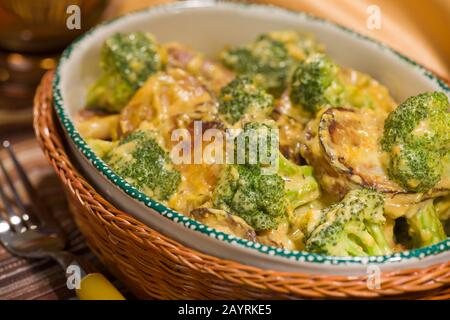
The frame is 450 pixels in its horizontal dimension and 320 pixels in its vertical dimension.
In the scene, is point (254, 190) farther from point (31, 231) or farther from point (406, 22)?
point (406, 22)

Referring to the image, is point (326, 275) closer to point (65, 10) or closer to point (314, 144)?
point (314, 144)

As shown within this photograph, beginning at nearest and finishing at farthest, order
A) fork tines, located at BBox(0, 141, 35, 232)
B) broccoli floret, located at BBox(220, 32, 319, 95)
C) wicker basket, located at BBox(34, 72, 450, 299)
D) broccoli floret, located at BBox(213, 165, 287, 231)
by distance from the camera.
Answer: wicker basket, located at BBox(34, 72, 450, 299) → broccoli floret, located at BBox(213, 165, 287, 231) → fork tines, located at BBox(0, 141, 35, 232) → broccoli floret, located at BBox(220, 32, 319, 95)

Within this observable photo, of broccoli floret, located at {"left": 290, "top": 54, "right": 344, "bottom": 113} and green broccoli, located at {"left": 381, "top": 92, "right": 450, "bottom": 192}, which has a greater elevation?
broccoli floret, located at {"left": 290, "top": 54, "right": 344, "bottom": 113}

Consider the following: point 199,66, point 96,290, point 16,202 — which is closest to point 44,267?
point 16,202

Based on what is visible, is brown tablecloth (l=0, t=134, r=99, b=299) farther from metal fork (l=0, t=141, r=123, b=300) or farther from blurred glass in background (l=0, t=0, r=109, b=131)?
blurred glass in background (l=0, t=0, r=109, b=131)

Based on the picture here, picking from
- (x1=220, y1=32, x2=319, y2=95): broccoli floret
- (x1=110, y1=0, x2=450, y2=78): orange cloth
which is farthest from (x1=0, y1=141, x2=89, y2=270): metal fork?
(x1=110, y1=0, x2=450, y2=78): orange cloth

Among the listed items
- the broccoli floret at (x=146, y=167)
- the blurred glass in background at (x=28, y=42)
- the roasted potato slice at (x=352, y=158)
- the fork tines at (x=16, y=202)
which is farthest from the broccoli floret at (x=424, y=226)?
the blurred glass in background at (x=28, y=42)
